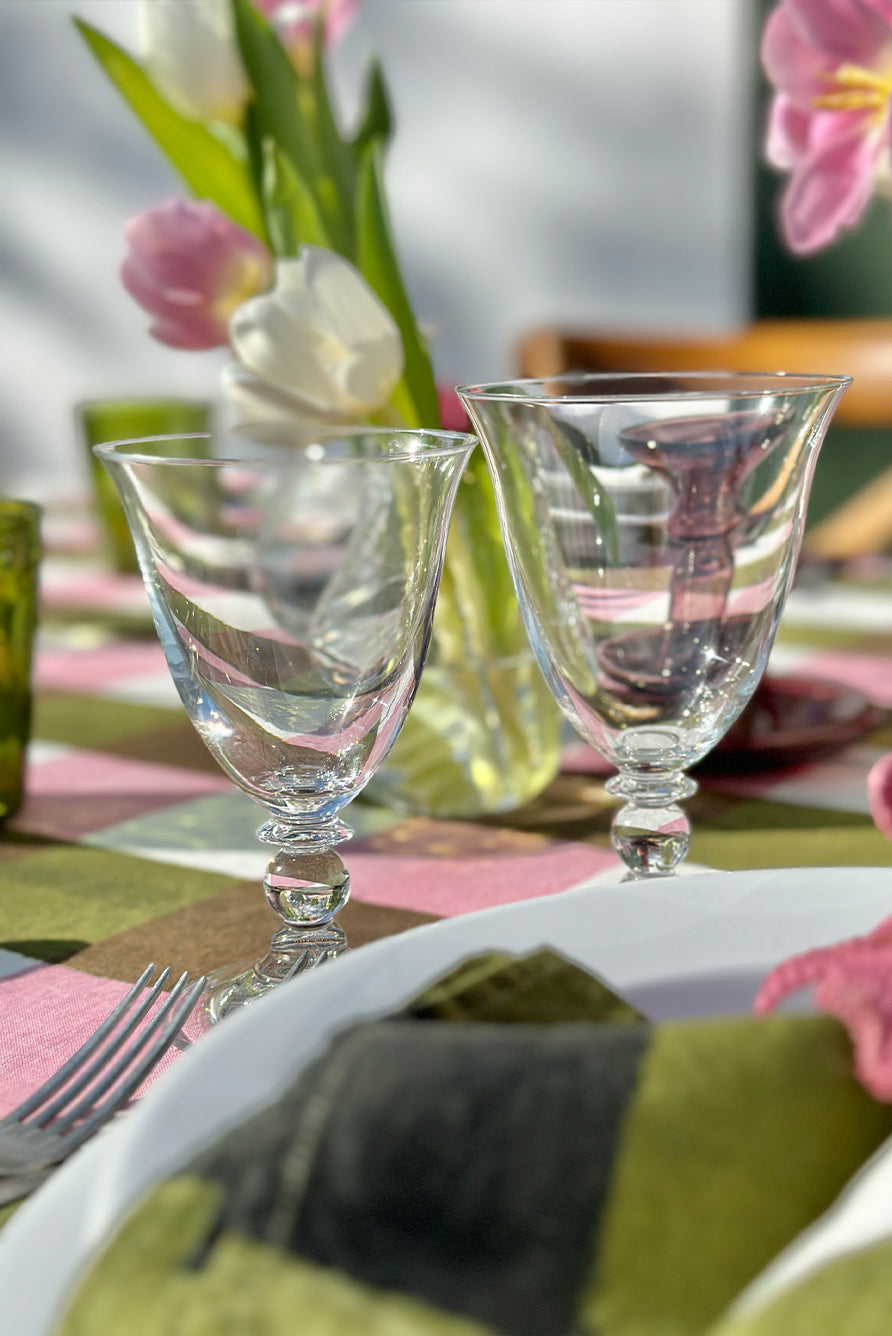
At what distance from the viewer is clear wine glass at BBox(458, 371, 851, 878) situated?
17.6 inches

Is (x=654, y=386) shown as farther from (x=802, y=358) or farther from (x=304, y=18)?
(x=802, y=358)

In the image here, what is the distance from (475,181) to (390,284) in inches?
104

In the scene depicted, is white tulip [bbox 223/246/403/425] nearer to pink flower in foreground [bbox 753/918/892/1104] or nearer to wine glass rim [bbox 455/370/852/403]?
wine glass rim [bbox 455/370/852/403]

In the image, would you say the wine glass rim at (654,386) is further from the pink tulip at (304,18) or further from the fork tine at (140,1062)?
the pink tulip at (304,18)

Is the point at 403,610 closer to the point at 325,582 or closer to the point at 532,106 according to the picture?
the point at 325,582

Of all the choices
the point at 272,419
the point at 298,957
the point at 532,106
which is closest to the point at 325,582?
the point at 272,419

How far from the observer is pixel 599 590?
464mm

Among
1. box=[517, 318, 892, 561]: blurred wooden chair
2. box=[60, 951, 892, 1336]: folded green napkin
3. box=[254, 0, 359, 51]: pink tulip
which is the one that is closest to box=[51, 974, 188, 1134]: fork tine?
box=[60, 951, 892, 1336]: folded green napkin

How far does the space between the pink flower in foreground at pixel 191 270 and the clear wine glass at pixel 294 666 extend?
0.56ft

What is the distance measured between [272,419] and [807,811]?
0.95ft

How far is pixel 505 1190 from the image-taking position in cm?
23

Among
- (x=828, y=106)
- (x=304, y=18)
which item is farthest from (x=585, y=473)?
(x=304, y=18)

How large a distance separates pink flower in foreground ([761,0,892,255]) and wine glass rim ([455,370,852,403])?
0.43 ft

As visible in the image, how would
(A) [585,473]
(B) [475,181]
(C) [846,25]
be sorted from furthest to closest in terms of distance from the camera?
1. (B) [475,181]
2. (C) [846,25]
3. (A) [585,473]
